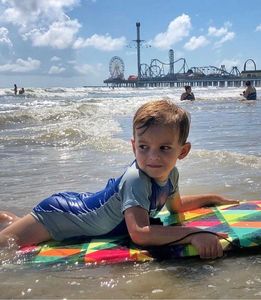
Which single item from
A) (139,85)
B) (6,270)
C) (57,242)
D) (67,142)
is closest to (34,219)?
(57,242)

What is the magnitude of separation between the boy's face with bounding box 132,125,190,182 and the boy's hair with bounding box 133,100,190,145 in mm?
25

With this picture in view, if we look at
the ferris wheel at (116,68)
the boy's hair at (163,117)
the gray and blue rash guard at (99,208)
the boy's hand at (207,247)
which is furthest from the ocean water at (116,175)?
the ferris wheel at (116,68)

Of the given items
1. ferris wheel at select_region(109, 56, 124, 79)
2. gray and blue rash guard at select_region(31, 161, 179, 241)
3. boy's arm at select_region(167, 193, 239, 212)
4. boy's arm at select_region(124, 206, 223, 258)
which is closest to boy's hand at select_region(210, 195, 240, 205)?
boy's arm at select_region(167, 193, 239, 212)

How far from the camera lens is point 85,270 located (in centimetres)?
234

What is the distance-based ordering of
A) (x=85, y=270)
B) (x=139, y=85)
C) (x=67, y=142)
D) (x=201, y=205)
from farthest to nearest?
(x=139, y=85), (x=67, y=142), (x=201, y=205), (x=85, y=270)

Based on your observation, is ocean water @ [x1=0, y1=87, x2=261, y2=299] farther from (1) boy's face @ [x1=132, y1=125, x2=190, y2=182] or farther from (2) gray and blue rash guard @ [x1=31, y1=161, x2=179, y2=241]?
(1) boy's face @ [x1=132, y1=125, x2=190, y2=182]

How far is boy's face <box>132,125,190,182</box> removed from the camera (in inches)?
93.0

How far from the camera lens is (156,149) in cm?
239

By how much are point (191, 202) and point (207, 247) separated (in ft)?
2.61

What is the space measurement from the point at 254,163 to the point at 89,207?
9.09 ft

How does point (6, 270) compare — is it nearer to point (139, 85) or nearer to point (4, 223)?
point (4, 223)

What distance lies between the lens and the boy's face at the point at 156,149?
2361mm

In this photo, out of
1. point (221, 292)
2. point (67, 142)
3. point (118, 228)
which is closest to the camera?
point (221, 292)

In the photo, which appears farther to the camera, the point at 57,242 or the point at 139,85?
the point at 139,85
